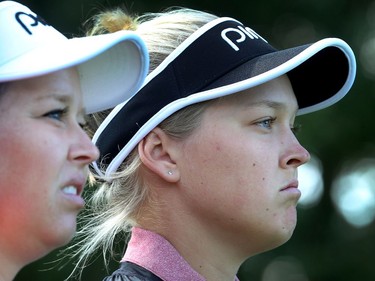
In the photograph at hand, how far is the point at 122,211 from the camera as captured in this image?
3715mm

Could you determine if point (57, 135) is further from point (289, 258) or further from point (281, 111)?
point (289, 258)

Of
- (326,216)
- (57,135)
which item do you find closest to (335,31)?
(326,216)

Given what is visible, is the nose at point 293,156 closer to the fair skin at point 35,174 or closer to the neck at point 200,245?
the neck at point 200,245

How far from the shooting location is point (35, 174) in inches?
101


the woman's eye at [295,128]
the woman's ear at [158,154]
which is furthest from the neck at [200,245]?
the woman's eye at [295,128]

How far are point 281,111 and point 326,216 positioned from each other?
16.7 ft

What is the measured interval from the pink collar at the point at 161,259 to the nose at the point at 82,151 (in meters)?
0.84

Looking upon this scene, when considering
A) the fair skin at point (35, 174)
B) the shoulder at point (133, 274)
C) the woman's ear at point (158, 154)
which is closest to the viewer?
the fair skin at point (35, 174)

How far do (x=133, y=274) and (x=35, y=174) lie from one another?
97 centimetres

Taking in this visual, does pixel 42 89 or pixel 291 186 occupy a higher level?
pixel 42 89

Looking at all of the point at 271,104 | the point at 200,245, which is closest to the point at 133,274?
the point at 200,245

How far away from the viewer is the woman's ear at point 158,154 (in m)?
3.54

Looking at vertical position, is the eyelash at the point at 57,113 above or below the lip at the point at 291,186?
above

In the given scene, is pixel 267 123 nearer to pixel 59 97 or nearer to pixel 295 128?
pixel 295 128
